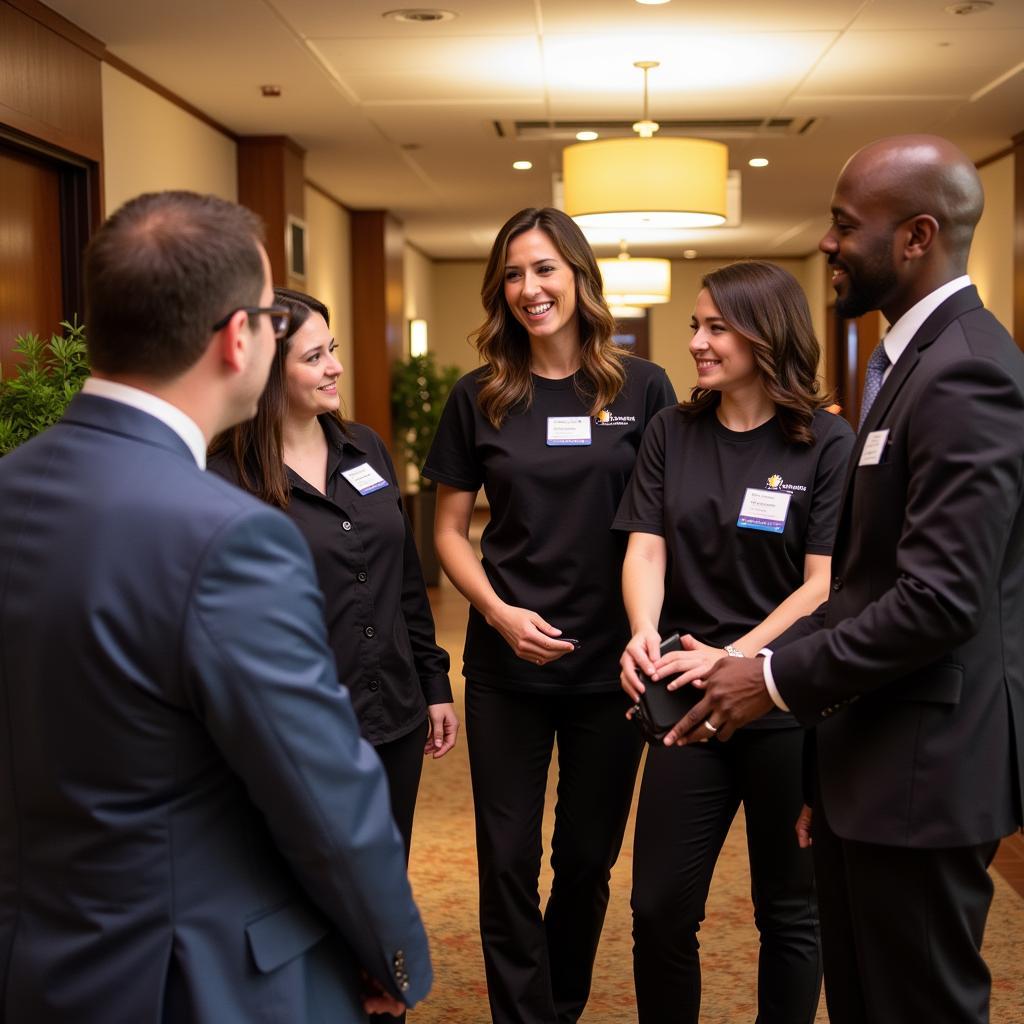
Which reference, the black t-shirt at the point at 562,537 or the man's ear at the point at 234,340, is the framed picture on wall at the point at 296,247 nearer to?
the black t-shirt at the point at 562,537

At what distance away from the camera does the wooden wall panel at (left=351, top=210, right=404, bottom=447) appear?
39.9ft

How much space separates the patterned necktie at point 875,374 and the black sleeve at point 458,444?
1030 millimetres

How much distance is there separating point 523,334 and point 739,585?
791 mm

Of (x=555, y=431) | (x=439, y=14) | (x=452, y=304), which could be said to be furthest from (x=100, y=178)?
(x=452, y=304)

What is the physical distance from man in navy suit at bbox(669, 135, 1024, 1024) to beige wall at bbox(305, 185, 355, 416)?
332 inches

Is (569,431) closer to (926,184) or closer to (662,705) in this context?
(662,705)

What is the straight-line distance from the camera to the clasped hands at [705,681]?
1895 mm

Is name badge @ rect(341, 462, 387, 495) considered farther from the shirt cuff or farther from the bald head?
the bald head

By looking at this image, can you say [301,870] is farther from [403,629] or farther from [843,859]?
[403,629]

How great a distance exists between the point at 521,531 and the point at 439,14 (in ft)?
13.3

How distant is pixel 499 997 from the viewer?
2703 mm

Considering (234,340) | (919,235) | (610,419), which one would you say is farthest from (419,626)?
(234,340)

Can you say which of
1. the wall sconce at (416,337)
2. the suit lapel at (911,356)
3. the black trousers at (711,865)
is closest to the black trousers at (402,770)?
the black trousers at (711,865)

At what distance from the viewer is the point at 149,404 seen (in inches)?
51.1
